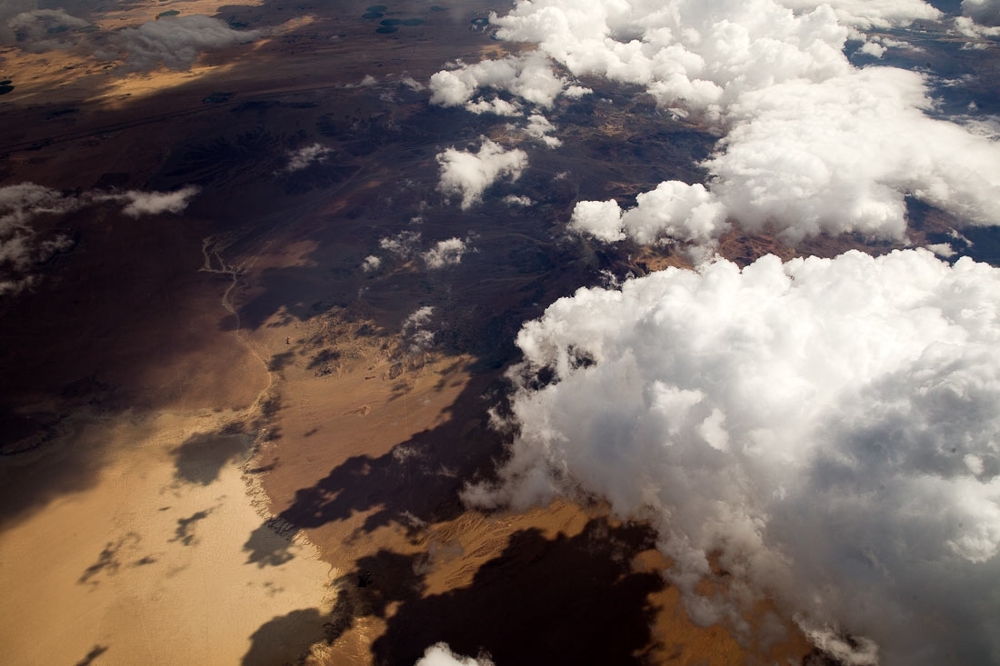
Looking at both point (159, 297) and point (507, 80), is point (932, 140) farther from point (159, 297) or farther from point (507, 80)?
point (159, 297)

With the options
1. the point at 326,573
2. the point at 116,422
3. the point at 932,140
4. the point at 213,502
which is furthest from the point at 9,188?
the point at 932,140

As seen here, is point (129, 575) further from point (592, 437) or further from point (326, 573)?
point (592, 437)

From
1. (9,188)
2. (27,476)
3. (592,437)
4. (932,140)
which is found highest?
(9,188)

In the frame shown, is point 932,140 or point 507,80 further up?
point 507,80

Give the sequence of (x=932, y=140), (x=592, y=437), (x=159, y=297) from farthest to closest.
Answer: (x=932, y=140) → (x=159, y=297) → (x=592, y=437)

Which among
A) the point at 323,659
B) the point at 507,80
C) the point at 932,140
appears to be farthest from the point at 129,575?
the point at 932,140

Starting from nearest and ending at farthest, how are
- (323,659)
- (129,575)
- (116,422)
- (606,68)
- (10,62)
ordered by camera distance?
(323,659)
(129,575)
(116,422)
(10,62)
(606,68)

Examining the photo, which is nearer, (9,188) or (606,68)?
(9,188)

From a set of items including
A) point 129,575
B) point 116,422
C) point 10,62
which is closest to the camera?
point 129,575

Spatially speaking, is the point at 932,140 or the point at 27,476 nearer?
the point at 27,476
